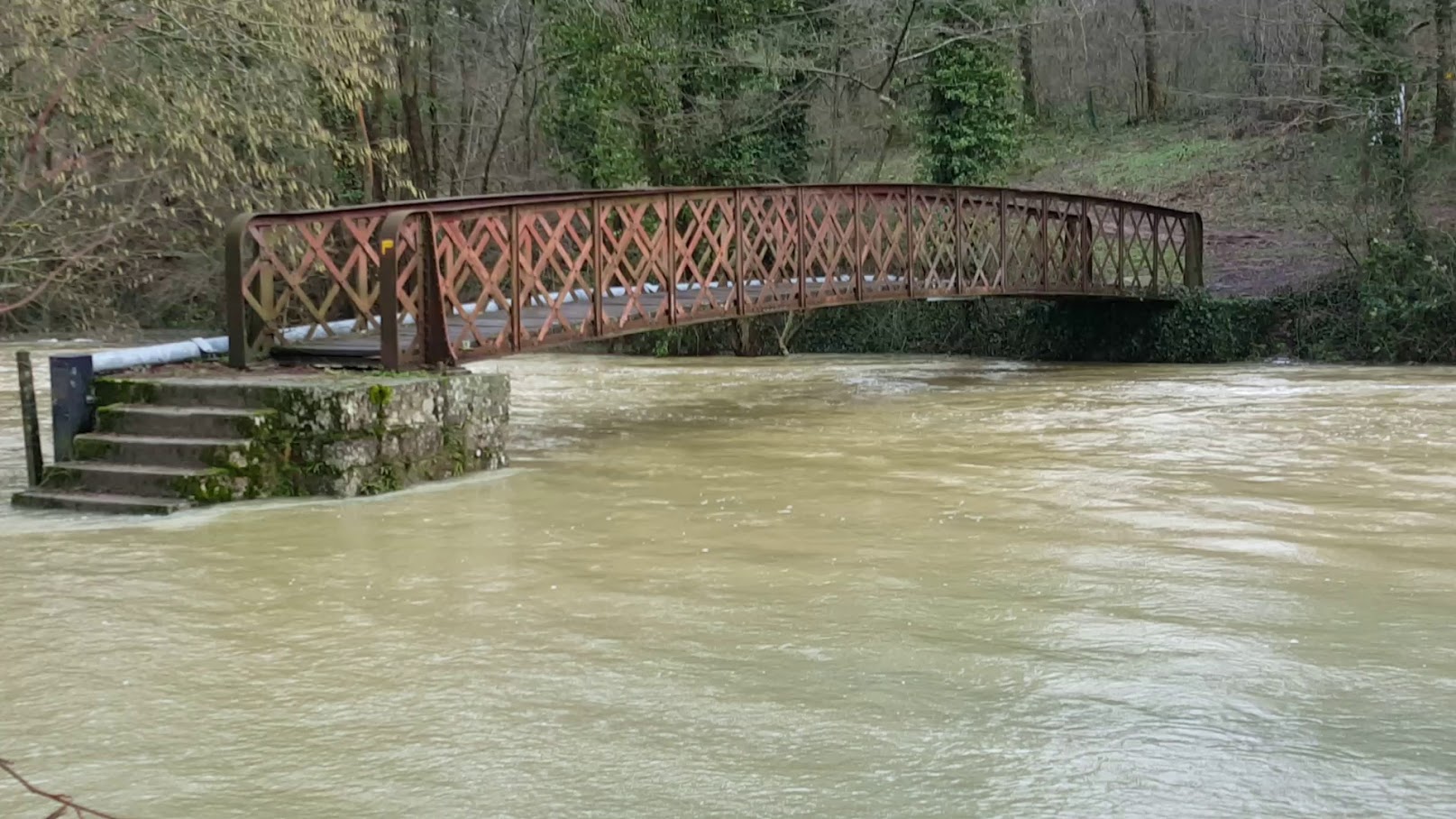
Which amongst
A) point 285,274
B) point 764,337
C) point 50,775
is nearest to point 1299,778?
point 50,775

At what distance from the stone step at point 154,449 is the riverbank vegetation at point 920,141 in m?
3.62

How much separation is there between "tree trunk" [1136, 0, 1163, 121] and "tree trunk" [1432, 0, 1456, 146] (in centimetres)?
1455

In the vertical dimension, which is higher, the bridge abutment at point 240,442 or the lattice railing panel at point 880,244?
the lattice railing panel at point 880,244

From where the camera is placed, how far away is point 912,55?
25.6m

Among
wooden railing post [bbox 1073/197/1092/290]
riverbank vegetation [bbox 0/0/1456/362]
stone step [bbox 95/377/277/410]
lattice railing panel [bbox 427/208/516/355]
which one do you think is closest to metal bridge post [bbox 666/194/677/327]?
lattice railing panel [bbox 427/208/516/355]

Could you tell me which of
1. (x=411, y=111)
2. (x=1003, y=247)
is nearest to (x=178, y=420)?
(x=1003, y=247)

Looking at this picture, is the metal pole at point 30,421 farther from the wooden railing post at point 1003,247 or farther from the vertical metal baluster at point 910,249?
the wooden railing post at point 1003,247

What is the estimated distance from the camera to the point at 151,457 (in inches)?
405

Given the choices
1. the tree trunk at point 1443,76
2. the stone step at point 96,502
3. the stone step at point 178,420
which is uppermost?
the tree trunk at point 1443,76

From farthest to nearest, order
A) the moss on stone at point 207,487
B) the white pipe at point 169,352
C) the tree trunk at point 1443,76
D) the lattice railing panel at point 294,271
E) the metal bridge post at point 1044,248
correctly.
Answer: the tree trunk at point 1443,76, the metal bridge post at point 1044,248, the lattice railing panel at point 294,271, the white pipe at point 169,352, the moss on stone at point 207,487

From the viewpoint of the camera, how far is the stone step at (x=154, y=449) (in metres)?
10.1

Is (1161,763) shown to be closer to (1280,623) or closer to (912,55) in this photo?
(1280,623)

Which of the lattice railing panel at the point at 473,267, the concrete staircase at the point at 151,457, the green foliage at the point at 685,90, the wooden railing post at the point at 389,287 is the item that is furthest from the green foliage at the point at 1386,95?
the concrete staircase at the point at 151,457

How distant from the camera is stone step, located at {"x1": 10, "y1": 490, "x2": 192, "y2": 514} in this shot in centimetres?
969
